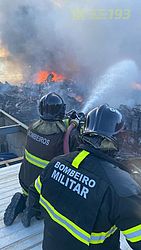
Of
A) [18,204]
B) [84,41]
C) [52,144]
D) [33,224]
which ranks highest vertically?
[84,41]

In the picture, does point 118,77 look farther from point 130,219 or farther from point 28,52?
point 130,219

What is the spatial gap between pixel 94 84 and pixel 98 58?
108 cm

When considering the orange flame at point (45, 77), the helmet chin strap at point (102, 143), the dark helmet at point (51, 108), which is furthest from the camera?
the orange flame at point (45, 77)

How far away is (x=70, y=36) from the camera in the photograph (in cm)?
1138

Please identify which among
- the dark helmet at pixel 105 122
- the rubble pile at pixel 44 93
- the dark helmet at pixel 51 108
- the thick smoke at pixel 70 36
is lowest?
the rubble pile at pixel 44 93

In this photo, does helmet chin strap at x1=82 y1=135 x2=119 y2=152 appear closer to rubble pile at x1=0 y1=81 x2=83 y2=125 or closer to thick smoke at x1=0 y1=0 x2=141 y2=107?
rubble pile at x1=0 y1=81 x2=83 y2=125

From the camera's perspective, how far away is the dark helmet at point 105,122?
1477 mm

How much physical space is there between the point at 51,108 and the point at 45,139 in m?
0.28

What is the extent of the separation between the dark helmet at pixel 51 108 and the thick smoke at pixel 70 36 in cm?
755

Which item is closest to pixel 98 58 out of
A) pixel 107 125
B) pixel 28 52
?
pixel 28 52

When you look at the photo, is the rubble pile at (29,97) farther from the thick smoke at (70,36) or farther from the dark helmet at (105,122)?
the dark helmet at (105,122)

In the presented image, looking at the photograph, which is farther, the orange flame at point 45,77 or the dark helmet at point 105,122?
the orange flame at point 45,77

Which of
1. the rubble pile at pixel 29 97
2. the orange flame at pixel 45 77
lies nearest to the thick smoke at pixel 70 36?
the orange flame at pixel 45 77

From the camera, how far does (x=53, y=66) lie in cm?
1220
